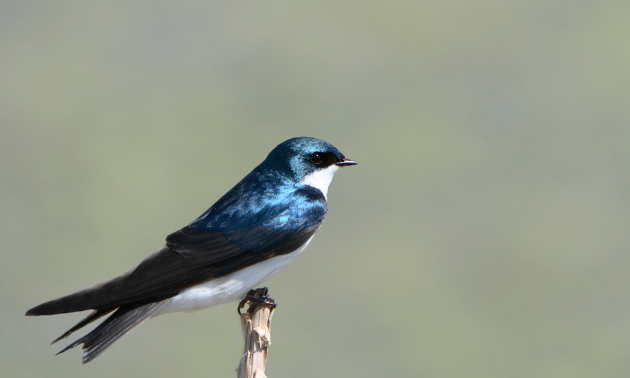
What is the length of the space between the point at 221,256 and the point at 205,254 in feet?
0.13

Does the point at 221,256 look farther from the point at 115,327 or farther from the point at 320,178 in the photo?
the point at 320,178

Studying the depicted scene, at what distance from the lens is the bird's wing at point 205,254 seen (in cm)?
151

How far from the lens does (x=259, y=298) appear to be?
165 centimetres

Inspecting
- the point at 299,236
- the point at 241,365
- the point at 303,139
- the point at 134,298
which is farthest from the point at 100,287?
the point at 303,139

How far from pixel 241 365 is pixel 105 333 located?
31 centimetres

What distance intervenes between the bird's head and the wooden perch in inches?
13.1

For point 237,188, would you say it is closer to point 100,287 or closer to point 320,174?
point 320,174

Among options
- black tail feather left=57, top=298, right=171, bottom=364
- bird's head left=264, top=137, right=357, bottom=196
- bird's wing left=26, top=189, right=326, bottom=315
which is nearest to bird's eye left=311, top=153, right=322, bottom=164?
bird's head left=264, top=137, right=357, bottom=196

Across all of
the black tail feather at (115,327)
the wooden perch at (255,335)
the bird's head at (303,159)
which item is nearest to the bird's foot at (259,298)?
the wooden perch at (255,335)

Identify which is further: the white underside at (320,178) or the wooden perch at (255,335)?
the white underside at (320,178)

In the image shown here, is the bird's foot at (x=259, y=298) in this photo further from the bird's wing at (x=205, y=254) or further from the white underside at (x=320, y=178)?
the white underside at (x=320, y=178)

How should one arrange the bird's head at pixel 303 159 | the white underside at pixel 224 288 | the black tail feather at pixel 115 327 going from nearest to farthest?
the black tail feather at pixel 115 327
the white underside at pixel 224 288
the bird's head at pixel 303 159

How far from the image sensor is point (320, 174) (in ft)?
6.01

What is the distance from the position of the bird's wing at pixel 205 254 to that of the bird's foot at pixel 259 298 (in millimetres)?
98
